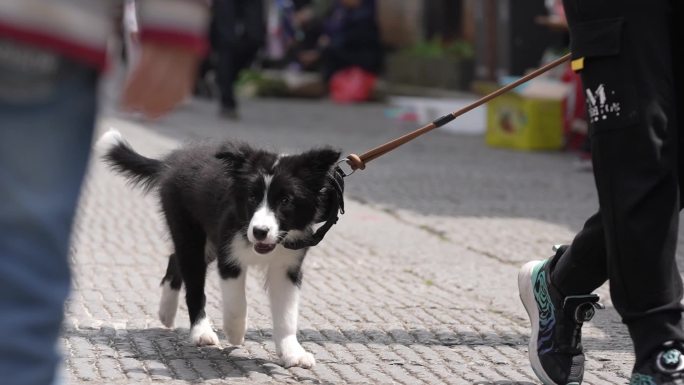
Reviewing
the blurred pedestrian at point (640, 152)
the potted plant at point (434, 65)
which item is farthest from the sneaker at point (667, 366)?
the potted plant at point (434, 65)

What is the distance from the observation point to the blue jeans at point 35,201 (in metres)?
2.04

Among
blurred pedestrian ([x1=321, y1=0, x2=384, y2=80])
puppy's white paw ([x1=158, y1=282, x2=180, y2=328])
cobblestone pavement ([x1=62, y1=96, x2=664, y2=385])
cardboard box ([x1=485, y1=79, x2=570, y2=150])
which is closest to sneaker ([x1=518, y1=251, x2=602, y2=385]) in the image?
cobblestone pavement ([x1=62, y1=96, x2=664, y2=385])

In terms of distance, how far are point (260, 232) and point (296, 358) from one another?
46cm

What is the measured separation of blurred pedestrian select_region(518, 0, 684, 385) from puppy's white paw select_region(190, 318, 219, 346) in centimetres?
159

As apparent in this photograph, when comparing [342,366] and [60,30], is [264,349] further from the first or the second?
[60,30]

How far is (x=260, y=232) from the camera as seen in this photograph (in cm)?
443

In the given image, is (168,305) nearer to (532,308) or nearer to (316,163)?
(316,163)

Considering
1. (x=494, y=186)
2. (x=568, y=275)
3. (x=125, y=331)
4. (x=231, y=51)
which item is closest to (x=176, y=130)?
(x=231, y=51)

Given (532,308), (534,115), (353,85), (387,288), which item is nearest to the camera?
(532,308)

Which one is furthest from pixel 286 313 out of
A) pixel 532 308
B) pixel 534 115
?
A: pixel 534 115

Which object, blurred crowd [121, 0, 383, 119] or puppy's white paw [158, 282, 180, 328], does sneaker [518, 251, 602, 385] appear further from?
blurred crowd [121, 0, 383, 119]

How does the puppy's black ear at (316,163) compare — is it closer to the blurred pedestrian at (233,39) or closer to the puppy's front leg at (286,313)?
the puppy's front leg at (286,313)

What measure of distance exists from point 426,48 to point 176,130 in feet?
16.9

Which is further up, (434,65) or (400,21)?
(400,21)
